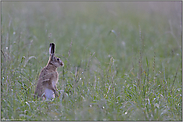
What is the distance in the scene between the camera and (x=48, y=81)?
4.76 meters

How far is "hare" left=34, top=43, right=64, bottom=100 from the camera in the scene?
14.7ft

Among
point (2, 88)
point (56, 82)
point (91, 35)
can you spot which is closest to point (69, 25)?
point (91, 35)

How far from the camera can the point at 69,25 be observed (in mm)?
11836

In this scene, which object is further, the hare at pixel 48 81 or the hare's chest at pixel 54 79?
the hare's chest at pixel 54 79

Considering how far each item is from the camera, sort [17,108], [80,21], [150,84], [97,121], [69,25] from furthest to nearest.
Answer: [80,21], [69,25], [150,84], [17,108], [97,121]

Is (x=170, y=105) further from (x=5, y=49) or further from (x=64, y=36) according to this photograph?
(x=64, y=36)

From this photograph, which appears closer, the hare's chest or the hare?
the hare

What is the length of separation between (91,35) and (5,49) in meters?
6.04

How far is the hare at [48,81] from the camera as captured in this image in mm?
4477

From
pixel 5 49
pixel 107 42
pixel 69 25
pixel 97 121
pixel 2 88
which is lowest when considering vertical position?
pixel 97 121

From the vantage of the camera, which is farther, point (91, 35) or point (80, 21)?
point (80, 21)

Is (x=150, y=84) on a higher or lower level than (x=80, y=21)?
lower

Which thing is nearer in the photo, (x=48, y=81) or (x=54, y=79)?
(x=48, y=81)

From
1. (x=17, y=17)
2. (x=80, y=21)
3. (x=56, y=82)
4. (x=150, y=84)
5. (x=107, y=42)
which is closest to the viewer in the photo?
→ (x=150, y=84)
